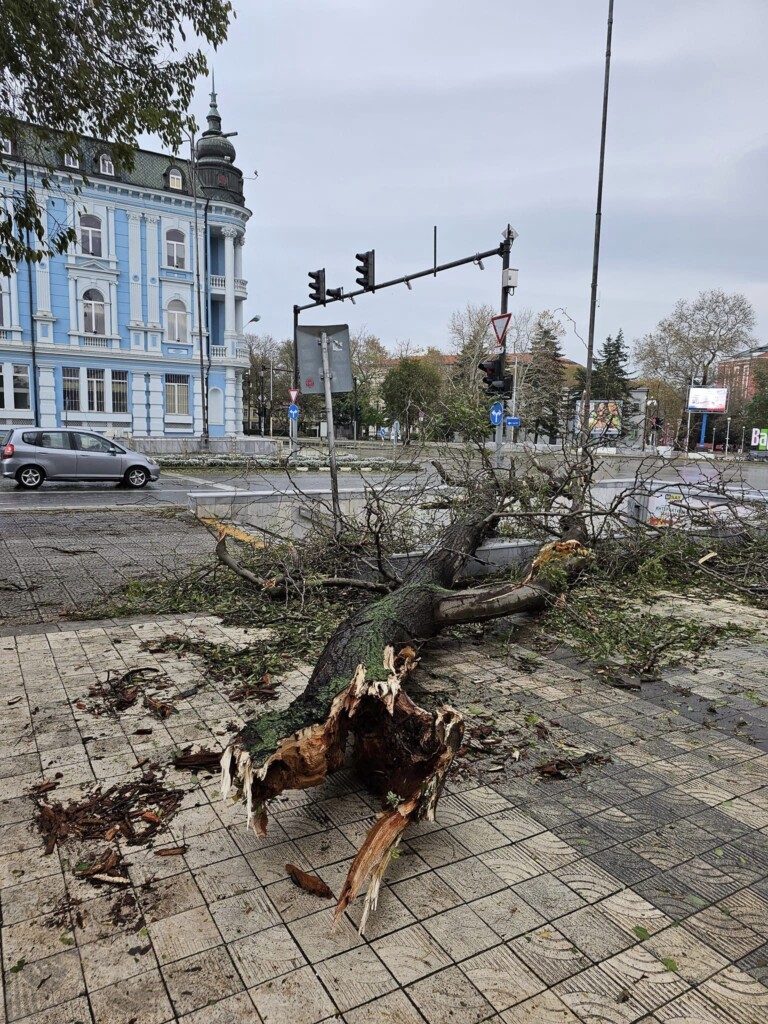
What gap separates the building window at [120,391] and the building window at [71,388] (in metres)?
1.69

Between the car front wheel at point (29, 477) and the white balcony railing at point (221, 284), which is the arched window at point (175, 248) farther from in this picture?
the car front wheel at point (29, 477)

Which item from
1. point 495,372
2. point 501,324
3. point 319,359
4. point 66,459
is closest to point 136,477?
point 66,459

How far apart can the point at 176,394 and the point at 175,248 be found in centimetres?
747

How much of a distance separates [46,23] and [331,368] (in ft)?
13.5

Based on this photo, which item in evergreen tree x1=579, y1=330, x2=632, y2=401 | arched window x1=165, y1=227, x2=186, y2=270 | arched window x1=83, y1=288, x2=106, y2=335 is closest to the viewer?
arched window x1=83, y1=288, x2=106, y2=335

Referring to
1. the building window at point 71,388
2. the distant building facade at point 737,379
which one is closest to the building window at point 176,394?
the building window at point 71,388

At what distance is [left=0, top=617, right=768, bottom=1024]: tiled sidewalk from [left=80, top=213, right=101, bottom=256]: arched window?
35373 mm

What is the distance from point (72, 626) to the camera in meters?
6.02

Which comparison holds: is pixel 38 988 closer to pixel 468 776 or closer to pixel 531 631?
pixel 468 776

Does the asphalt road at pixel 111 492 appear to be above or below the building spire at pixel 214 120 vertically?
below

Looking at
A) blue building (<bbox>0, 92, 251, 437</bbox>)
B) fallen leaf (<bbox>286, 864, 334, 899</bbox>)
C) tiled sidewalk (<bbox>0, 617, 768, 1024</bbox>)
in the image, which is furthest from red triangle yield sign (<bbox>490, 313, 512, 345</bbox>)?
blue building (<bbox>0, 92, 251, 437</bbox>)

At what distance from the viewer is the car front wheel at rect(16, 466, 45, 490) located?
17453mm

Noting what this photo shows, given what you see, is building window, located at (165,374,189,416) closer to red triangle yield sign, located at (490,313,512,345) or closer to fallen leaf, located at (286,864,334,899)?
red triangle yield sign, located at (490,313,512,345)

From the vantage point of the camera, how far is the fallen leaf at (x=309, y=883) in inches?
104
